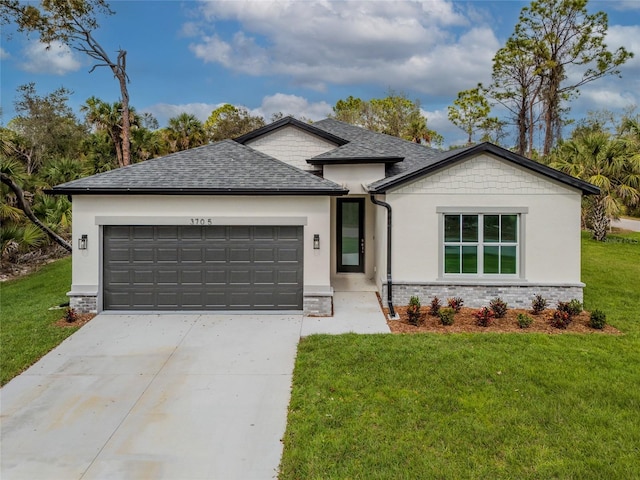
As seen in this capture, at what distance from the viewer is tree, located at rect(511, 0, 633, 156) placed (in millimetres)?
32250

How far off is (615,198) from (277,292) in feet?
67.3

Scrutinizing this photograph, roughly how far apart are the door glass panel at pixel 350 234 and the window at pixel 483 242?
379 centimetres

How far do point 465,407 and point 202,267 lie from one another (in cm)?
698

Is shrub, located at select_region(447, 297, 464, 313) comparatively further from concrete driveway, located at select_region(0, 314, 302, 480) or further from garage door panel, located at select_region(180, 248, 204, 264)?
garage door panel, located at select_region(180, 248, 204, 264)

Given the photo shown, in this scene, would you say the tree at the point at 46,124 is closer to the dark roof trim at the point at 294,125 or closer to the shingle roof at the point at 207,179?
the dark roof trim at the point at 294,125

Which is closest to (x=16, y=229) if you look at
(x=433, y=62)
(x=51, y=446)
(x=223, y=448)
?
(x=51, y=446)

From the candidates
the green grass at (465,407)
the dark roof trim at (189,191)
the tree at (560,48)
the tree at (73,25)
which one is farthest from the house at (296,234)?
the tree at (560,48)

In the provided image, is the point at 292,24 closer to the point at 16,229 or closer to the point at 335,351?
the point at 16,229

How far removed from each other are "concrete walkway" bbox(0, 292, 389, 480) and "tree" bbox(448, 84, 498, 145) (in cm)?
3919

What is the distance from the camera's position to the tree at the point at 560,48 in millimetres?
32250

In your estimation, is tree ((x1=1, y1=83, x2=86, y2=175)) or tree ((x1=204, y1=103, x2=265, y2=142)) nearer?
tree ((x1=1, y1=83, x2=86, y2=175))

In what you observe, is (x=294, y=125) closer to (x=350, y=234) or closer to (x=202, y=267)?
(x=350, y=234)

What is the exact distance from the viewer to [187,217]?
394 inches

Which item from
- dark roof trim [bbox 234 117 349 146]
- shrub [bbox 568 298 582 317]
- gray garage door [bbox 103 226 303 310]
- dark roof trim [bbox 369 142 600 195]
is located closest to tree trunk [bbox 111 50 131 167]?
dark roof trim [bbox 234 117 349 146]
